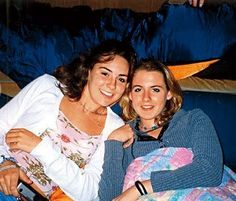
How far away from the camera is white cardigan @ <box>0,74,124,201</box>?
1.30 m

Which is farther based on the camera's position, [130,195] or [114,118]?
[114,118]

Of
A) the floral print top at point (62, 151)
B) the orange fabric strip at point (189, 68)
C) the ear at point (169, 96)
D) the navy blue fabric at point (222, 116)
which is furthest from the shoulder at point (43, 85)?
the orange fabric strip at point (189, 68)

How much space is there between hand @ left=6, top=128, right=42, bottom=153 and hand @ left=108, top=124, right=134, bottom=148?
27 cm

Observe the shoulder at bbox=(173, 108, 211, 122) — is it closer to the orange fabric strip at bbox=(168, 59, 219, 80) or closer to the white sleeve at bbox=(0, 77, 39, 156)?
the orange fabric strip at bbox=(168, 59, 219, 80)

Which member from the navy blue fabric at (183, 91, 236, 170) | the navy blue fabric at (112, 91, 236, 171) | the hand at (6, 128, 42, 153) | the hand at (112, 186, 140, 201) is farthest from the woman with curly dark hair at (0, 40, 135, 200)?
the navy blue fabric at (183, 91, 236, 170)

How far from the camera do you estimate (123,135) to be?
1436mm

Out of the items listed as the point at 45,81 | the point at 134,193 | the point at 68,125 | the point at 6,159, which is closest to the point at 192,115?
the point at 134,193

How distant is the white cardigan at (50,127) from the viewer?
1.30 metres

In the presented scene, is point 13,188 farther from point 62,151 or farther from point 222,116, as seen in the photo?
point 222,116

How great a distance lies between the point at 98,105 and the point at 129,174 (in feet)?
0.98

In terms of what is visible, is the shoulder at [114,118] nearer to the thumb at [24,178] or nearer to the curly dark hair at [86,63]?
the curly dark hair at [86,63]

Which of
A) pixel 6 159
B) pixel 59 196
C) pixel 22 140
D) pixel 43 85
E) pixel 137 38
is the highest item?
pixel 137 38

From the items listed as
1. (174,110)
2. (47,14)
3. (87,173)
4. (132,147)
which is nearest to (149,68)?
(174,110)

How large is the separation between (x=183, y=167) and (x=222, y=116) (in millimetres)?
527
